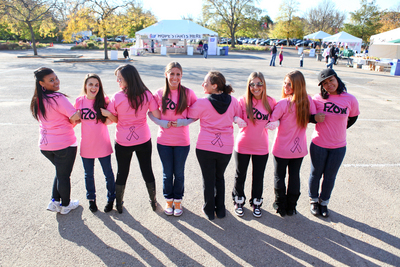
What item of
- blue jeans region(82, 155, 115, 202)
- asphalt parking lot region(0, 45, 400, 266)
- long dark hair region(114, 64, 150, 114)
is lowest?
asphalt parking lot region(0, 45, 400, 266)

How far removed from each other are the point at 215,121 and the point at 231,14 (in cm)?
5208

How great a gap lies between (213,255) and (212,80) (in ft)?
6.17

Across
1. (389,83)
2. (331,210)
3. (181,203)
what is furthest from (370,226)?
(389,83)

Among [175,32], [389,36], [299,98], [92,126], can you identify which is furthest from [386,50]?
[92,126]

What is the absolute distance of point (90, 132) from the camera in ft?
10.3

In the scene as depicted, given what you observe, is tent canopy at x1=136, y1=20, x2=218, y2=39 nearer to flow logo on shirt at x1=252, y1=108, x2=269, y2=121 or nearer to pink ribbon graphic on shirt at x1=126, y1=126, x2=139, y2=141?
pink ribbon graphic on shirt at x1=126, y1=126, x2=139, y2=141

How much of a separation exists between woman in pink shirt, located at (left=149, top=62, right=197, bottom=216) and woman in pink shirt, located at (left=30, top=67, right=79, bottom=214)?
100 centimetres

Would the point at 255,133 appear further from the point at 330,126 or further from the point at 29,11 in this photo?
the point at 29,11

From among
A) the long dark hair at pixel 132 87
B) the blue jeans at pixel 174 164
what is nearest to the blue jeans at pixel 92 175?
the blue jeans at pixel 174 164

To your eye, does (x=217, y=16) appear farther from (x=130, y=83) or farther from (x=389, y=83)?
(x=130, y=83)

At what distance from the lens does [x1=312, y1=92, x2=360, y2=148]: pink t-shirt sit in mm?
3086

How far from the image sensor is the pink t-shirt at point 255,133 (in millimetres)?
3053

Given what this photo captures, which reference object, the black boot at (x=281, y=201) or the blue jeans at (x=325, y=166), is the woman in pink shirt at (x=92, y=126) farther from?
the blue jeans at (x=325, y=166)

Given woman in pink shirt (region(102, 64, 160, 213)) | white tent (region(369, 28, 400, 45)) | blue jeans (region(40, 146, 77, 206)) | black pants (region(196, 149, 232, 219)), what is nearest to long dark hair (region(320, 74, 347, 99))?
black pants (region(196, 149, 232, 219))
